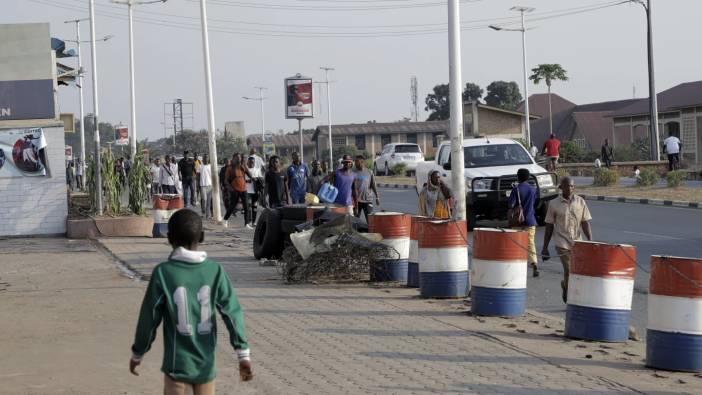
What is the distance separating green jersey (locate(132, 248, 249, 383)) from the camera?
546 cm

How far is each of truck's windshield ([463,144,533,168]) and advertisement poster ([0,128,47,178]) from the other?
30.9ft

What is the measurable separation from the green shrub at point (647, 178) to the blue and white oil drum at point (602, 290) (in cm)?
2587

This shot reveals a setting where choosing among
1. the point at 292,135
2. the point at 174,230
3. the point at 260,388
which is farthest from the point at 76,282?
the point at 292,135

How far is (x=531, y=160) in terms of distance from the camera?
954 inches

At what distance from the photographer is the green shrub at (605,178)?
36156 mm

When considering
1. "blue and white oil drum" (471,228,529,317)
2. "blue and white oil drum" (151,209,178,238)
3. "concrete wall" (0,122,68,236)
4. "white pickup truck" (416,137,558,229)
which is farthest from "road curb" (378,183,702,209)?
"blue and white oil drum" (471,228,529,317)

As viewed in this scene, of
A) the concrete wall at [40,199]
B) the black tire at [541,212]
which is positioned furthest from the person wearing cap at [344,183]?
the concrete wall at [40,199]

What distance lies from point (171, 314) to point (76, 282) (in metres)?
10.2

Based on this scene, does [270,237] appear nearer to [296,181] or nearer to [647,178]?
[296,181]

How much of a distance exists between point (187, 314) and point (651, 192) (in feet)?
95.4

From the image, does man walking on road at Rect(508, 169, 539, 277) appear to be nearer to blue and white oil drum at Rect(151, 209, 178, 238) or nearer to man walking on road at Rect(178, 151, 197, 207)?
blue and white oil drum at Rect(151, 209, 178, 238)

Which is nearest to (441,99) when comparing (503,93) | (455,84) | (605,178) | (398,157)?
(503,93)

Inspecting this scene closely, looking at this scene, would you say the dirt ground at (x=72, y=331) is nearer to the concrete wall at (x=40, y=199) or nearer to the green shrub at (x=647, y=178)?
the concrete wall at (x=40, y=199)

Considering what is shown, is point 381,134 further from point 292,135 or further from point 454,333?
point 454,333
